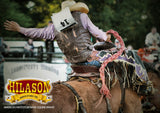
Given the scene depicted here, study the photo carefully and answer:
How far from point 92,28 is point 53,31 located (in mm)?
541

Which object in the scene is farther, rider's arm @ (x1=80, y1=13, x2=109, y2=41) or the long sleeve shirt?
the long sleeve shirt

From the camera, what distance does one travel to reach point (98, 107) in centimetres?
233

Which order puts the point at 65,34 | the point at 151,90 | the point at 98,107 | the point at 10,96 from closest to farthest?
the point at 10,96 → the point at 98,107 → the point at 65,34 → the point at 151,90

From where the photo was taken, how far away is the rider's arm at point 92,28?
2.51 metres

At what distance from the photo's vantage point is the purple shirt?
2510 millimetres

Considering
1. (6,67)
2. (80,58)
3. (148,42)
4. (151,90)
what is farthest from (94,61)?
(148,42)

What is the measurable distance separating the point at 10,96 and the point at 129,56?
1.71 m

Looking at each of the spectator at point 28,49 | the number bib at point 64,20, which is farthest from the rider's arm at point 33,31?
the spectator at point 28,49

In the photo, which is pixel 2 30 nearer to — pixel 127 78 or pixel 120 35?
pixel 120 35

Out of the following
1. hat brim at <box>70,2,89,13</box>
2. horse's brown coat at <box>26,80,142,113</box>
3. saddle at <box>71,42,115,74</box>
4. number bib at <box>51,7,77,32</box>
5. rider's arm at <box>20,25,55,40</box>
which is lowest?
horse's brown coat at <box>26,80,142,113</box>

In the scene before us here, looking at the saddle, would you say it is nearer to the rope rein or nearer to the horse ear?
the horse ear

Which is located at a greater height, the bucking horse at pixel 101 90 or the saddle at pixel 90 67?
the saddle at pixel 90 67

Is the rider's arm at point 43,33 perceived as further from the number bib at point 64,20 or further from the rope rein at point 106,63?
the rope rein at point 106,63

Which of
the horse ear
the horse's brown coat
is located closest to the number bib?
the horse ear
